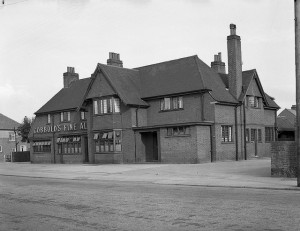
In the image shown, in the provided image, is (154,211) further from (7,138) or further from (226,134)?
(7,138)

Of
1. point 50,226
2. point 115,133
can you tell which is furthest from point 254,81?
point 50,226

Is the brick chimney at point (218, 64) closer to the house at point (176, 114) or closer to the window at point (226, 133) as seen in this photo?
the house at point (176, 114)

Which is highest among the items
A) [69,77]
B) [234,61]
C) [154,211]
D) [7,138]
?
[69,77]

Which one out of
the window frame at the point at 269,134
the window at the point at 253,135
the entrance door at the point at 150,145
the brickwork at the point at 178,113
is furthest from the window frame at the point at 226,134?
the window frame at the point at 269,134

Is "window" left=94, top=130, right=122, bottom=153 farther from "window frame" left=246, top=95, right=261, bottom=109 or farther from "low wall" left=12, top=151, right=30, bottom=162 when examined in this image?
"low wall" left=12, top=151, right=30, bottom=162

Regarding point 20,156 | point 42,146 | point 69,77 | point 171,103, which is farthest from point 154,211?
point 20,156

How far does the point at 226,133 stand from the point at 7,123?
173ft

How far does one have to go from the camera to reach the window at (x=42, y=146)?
4828 cm

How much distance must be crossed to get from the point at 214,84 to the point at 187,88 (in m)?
3.02

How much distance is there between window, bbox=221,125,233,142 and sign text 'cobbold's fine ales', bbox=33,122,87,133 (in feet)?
49.3

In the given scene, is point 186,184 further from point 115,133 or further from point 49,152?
point 49,152

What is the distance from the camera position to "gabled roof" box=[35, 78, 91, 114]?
4606cm

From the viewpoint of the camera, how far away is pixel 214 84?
121 feet

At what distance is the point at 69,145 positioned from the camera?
45.2 m
